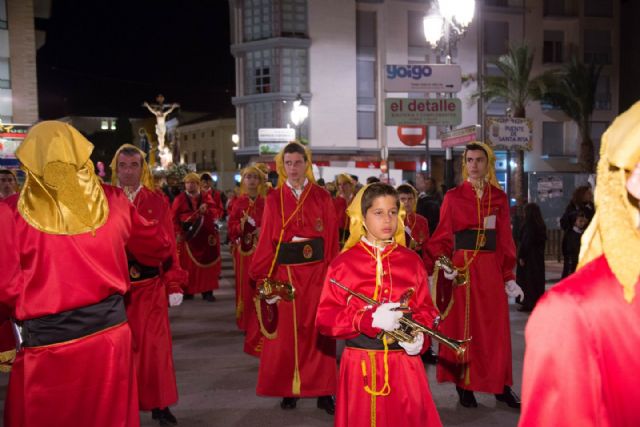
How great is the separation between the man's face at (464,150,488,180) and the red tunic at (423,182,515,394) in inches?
4.7

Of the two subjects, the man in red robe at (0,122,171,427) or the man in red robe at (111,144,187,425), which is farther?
the man in red robe at (111,144,187,425)

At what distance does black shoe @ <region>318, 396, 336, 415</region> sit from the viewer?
5.67 meters

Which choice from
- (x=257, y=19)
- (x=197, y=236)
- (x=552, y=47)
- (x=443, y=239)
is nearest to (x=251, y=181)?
(x=197, y=236)

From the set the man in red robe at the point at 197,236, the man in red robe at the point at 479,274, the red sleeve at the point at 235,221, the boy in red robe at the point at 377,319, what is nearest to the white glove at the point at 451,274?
the man in red robe at the point at 479,274

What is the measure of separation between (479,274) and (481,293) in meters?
0.18

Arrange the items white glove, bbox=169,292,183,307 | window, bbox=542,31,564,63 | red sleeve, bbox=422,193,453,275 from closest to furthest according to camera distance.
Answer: white glove, bbox=169,292,183,307 → red sleeve, bbox=422,193,453,275 → window, bbox=542,31,564,63

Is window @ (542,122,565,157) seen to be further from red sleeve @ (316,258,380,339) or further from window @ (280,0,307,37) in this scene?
red sleeve @ (316,258,380,339)

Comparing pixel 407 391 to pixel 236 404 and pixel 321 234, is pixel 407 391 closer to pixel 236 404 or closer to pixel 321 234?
pixel 321 234

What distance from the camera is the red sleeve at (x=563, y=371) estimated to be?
149cm

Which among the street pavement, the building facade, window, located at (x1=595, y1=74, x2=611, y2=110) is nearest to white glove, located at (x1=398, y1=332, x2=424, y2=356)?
the street pavement

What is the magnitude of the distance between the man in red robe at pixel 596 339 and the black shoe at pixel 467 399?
14.6 feet

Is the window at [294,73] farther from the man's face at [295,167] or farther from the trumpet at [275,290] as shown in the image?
the trumpet at [275,290]

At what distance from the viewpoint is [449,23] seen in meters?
11.7

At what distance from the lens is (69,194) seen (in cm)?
332
